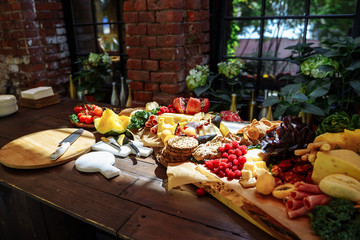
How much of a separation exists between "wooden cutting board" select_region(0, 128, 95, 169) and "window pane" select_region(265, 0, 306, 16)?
440cm

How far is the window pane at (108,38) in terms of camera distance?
2.29 m

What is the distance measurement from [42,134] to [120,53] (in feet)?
3.70

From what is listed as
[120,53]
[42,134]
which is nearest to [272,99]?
[42,134]

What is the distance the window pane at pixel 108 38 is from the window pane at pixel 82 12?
16cm

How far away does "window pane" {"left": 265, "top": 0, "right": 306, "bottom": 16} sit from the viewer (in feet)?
15.6

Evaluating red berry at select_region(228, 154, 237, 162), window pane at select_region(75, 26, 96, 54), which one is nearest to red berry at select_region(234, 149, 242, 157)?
red berry at select_region(228, 154, 237, 162)

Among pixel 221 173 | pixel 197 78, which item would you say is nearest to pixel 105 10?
pixel 197 78

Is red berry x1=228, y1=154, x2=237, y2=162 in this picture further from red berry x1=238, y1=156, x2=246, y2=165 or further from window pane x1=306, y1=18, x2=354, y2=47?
window pane x1=306, y1=18, x2=354, y2=47

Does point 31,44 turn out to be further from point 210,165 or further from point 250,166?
point 250,166

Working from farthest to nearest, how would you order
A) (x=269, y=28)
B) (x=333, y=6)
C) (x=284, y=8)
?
1. (x=333, y=6)
2. (x=284, y=8)
3. (x=269, y=28)

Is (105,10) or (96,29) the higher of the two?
(105,10)

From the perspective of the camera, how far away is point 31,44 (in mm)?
2221

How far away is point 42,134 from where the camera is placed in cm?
140

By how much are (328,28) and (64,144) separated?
6595mm
